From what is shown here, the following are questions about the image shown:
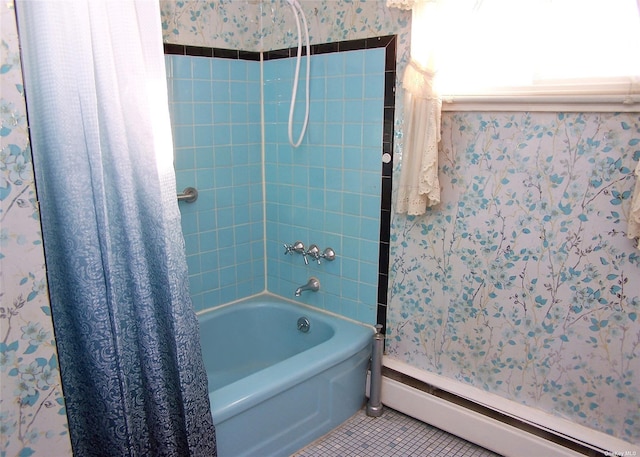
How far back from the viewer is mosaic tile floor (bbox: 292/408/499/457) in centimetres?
201

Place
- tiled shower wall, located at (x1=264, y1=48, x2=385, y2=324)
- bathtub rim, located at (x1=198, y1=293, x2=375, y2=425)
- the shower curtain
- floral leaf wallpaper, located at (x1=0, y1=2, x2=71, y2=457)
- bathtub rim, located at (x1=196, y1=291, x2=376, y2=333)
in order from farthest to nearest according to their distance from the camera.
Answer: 1. bathtub rim, located at (x1=196, y1=291, x2=376, y2=333)
2. tiled shower wall, located at (x1=264, y1=48, x2=385, y2=324)
3. bathtub rim, located at (x1=198, y1=293, x2=375, y2=425)
4. the shower curtain
5. floral leaf wallpaper, located at (x1=0, y1=2, x2=71, y2=457)

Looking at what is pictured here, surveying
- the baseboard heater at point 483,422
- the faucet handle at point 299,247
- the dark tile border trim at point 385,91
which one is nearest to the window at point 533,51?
the dark tile border trim at point 385,91

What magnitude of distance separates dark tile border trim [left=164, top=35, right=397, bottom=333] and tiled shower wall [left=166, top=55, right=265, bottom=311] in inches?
1.5

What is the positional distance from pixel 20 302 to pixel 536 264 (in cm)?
159

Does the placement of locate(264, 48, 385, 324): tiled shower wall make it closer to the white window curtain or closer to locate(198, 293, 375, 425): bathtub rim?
locate(198, 293, 375, 425): bathtub rim

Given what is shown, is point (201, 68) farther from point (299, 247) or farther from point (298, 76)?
point (299, 247)

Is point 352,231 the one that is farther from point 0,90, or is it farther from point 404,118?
point 0,90

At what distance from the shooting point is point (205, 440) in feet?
5.16

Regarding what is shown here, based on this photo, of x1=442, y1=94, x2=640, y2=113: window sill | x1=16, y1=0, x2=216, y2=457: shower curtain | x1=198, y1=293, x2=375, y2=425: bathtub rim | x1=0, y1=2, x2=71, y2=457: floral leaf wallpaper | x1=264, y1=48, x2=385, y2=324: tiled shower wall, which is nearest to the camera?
x1=0, y1=2, x2=71, y2=457: floral leaf wallpaper

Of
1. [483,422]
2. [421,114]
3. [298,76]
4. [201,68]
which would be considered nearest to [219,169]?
[201,68]

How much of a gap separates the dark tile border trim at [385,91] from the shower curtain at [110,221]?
3.27 ft

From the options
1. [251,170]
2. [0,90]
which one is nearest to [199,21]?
[251,170]

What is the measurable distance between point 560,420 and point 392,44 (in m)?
1.55

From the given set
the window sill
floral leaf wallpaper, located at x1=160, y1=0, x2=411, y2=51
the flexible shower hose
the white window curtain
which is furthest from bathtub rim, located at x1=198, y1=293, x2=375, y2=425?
floral leaf wallpaper, located at x1=160, y1=0, x2=411, y2=51
